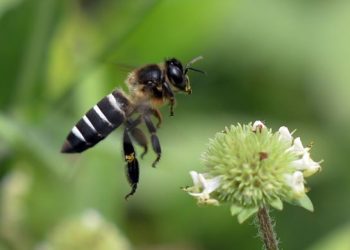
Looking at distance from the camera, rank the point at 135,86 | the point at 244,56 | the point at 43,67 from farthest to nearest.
Result: the point at 244,56
the point at 43,67
the point at 135,86

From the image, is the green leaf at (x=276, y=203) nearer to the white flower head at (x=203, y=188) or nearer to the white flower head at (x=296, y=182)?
the white flower head at (x=296, y=182)

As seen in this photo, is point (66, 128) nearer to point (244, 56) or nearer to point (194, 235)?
point (194, 235)

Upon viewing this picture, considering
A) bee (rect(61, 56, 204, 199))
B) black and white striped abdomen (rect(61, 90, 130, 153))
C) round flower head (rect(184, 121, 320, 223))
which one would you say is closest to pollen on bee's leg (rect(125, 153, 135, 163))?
bee (rect(61, 56, 204, 199))

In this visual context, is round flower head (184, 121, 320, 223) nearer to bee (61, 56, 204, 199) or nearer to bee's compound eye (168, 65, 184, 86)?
bee (61, 56, 204, 199)

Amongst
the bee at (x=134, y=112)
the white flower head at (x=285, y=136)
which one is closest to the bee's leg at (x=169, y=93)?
the bee at (x=134, y=112)

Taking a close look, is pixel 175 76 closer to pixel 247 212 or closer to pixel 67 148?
pixel 67 148

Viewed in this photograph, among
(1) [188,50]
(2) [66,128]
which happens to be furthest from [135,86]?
(1) [188,50]

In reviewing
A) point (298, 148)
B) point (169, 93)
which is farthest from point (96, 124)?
point (298, 148)
